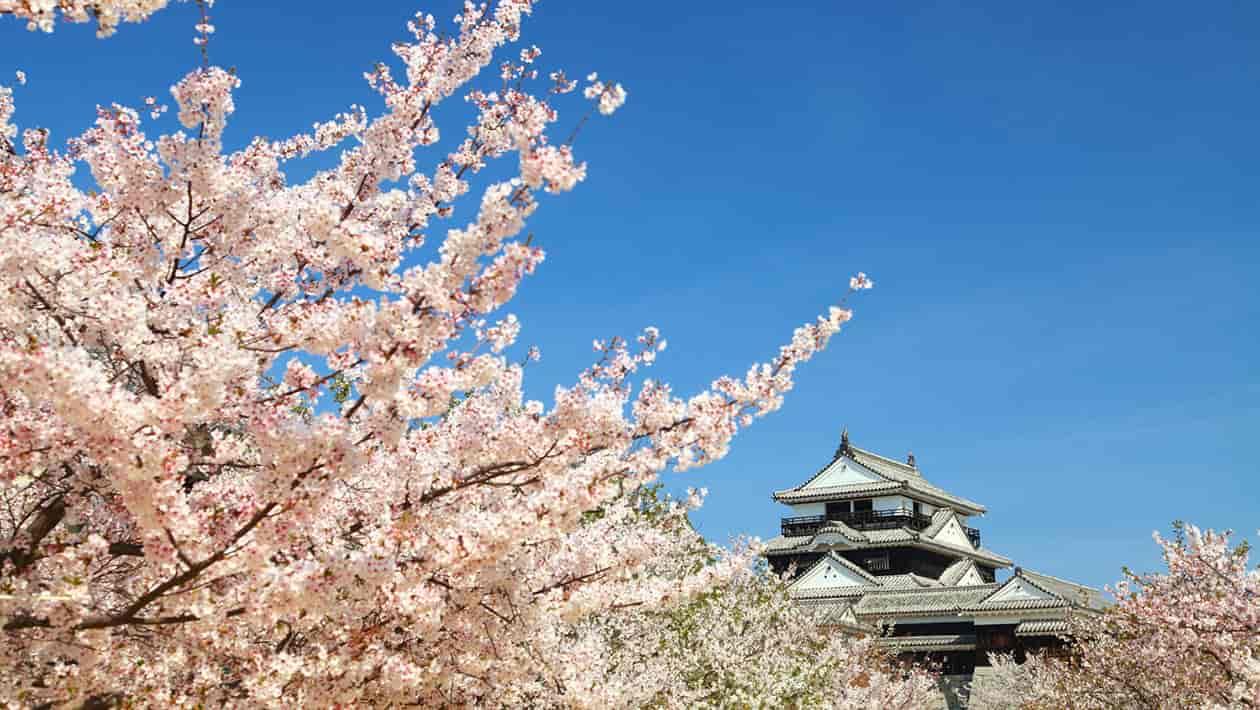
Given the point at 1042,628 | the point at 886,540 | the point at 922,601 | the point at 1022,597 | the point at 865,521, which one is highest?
the point at 865,521

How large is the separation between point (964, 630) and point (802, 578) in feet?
30.3

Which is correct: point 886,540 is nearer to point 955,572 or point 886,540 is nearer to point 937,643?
Answer: point 955,572

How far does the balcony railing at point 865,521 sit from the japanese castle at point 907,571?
58mm

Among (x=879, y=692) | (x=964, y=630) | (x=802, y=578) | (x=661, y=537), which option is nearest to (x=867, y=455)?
(x=802, y=578)

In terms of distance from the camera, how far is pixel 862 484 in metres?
54.4

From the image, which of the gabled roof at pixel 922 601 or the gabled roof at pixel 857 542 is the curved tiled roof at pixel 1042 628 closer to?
the gabled roof at pixel 922 601

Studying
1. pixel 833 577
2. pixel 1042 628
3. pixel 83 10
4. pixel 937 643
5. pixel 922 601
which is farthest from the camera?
pixel 833 577

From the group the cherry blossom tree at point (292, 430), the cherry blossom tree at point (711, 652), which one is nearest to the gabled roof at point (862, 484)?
the cherry blossom tree at point (711, 652)

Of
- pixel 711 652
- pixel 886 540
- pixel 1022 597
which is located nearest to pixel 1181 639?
pixel 711 652

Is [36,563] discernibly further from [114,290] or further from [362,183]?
[362,183]

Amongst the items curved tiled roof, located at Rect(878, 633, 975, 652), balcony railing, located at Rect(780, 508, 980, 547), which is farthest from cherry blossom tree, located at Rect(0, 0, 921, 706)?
balcony railing, located at Rect(780, 508, 980, 547)

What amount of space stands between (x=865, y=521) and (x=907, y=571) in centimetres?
380

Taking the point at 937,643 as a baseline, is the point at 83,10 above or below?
below

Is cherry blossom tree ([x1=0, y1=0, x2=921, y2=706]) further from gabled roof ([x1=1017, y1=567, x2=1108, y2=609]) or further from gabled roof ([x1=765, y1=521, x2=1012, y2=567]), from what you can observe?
gabled roof ([x1=765, y1=521, x2=1012, y2=567])
